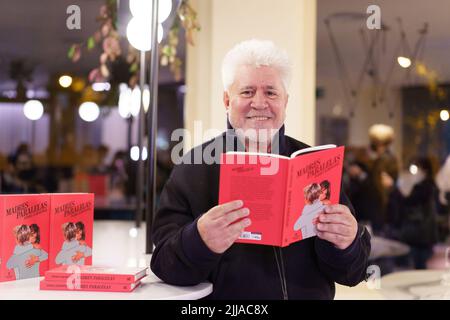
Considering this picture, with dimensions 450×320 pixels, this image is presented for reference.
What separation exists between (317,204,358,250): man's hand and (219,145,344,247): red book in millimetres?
17

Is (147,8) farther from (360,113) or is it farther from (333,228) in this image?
(360,113)

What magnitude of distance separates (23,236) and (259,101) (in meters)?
0.68

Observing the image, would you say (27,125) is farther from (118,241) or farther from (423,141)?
(118,241)

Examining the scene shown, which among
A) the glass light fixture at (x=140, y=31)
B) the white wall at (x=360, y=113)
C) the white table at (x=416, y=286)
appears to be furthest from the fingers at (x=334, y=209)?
the white wall at (x=360, y=113)

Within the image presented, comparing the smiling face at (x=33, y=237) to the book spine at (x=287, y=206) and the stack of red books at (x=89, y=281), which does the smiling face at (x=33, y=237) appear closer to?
the stack of red books at (x=89, y=281)

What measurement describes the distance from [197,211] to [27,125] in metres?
5.97

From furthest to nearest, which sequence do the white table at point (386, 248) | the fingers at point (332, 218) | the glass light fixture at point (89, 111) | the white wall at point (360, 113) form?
1. the glass light fixture at point (89, 111)
2. the white wall at point (360, 113)
3. the white table at point (386, 248)
4. the fingers at point (332, 218)

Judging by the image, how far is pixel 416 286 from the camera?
2975 millimetres

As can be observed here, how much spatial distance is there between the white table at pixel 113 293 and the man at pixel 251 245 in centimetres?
3

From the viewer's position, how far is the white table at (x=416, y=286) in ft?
8.47

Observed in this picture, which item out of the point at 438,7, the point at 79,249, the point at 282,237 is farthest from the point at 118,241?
the point at 438,7

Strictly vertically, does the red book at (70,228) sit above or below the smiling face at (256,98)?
below

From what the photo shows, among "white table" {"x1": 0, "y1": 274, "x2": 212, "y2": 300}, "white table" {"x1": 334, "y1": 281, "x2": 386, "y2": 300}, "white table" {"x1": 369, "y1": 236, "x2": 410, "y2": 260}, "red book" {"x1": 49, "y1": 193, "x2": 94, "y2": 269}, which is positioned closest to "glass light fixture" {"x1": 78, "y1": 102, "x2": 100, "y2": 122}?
"white table" {"x1": 369, "y1": 236, "x2": 410, "y2": 260}
